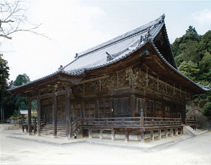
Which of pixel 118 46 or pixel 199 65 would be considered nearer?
pixel 118 46

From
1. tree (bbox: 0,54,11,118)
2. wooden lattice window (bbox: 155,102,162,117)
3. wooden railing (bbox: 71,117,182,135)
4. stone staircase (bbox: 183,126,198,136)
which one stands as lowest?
stone staircase (bbox: 183,126,198,136)

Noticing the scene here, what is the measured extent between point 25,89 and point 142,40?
38.5ft

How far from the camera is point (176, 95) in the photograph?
71.1 ft

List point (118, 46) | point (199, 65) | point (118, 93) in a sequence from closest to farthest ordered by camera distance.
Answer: point (118, 93) → point (118, 46) → point (199, 65)

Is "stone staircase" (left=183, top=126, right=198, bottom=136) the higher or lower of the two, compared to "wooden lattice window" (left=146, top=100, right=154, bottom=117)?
lower

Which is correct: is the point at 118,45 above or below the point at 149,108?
above

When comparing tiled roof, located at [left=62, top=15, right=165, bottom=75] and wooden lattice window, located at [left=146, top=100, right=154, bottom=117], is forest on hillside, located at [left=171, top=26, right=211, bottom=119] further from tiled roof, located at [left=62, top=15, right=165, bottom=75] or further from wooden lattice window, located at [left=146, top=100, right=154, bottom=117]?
tiled roof, located at [left=62, top=15, right=165, bottom=75]

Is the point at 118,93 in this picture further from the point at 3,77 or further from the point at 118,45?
the point at 3,77

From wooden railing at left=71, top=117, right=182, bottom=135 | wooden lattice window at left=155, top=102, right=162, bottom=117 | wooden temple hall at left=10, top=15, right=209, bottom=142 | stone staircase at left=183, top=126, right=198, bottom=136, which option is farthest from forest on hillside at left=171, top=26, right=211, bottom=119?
wooden railing at left=71, top=117, right=182, bottom=135

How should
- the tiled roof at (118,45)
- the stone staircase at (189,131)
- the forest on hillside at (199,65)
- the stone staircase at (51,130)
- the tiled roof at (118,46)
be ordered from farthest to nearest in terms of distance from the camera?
the forest on hillside at (199,65)
the stone staircase at (189,131)
the tiled roof at (118,45)
the tiled roof at (118,46)
the stone staircase at (51,130)

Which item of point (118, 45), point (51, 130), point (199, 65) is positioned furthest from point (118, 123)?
point (199, 65)

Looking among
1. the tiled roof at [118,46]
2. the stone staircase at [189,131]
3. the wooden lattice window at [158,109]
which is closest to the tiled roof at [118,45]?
the tiled roof at [118,46]

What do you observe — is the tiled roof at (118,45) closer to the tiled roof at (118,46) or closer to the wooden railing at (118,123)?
the tiled roof at (118,46)

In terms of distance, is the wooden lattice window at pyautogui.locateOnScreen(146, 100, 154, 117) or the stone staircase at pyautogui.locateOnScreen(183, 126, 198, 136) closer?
the wooden lattice window at pyautogui.locateOnScreen(146, 100, 154, 117)
